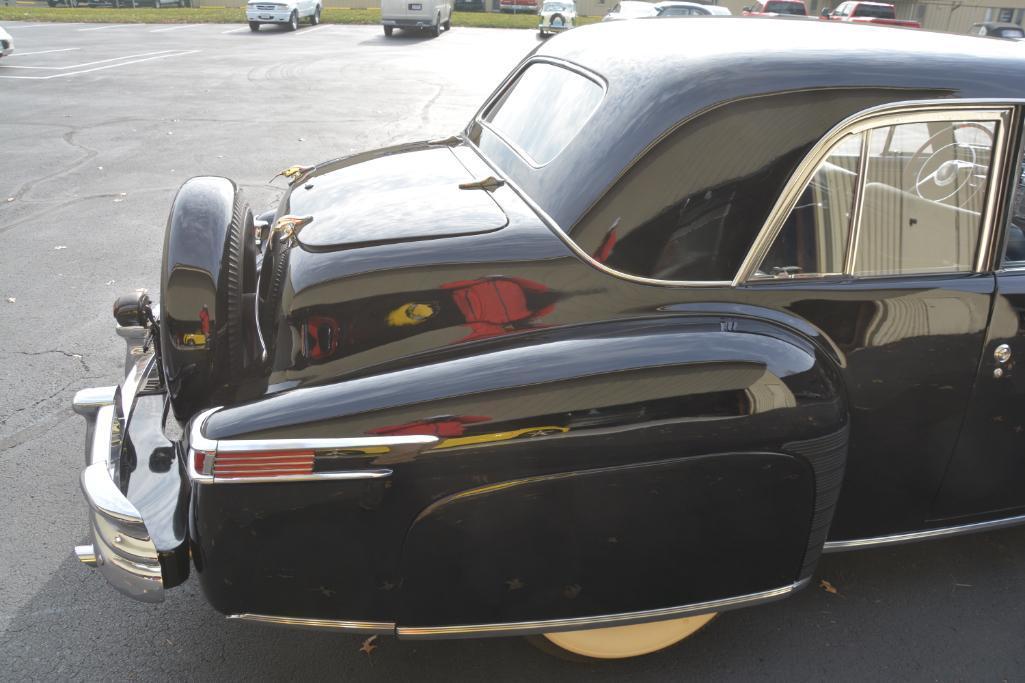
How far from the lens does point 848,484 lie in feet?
7.46

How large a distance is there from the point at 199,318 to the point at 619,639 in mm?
1540

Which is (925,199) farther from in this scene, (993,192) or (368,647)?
(368,647)

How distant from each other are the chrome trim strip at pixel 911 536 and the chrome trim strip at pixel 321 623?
128cm

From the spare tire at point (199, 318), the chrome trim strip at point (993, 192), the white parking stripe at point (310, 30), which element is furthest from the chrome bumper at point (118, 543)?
the white parking stripe at point (310, 30)

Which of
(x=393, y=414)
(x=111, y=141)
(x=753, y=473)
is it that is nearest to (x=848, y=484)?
(x=753, y=473)

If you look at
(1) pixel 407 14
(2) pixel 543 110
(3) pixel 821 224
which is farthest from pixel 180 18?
(3) pixel 821 224

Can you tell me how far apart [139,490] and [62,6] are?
3612cm

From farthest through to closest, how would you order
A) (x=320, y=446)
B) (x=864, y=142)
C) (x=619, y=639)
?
1. (x=619, y=639)
2. (x=864, y=142)
3. (x=320, y=446)

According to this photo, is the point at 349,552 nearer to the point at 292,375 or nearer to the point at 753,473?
the point at 292,375

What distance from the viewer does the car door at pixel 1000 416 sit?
228cm

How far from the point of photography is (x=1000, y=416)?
2340mm

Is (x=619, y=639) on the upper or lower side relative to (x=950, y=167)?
lower

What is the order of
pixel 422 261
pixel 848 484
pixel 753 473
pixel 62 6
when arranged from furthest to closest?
pixel 62 6
pixel 848 484
pixel 422 261
pixel 753 473

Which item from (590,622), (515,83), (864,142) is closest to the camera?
(590,622)
